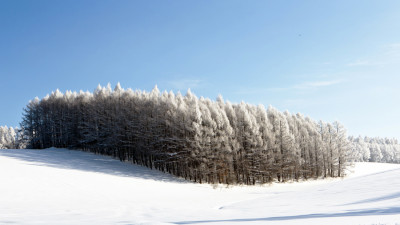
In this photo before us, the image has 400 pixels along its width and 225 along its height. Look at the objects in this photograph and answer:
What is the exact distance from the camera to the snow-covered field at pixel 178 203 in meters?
7.61

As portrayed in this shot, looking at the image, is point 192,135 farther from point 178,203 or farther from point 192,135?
point 178,203

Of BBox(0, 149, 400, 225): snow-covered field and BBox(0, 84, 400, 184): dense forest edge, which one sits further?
BBox(0, 84, 400, 184): dense forest edge

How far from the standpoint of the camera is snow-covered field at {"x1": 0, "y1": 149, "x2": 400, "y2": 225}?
7.61 m

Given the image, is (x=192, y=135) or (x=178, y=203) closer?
(x=178, y=203)

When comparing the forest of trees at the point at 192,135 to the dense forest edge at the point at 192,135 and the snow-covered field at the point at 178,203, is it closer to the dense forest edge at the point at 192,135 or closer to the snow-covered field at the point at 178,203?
the dense forest edge at the point at 192,135

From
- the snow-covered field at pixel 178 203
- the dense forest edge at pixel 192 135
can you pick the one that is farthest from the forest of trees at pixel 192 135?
the snow-covered field at pixel 178 203

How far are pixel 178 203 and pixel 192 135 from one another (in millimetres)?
26702

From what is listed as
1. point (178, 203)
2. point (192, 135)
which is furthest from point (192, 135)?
point (178, 203)

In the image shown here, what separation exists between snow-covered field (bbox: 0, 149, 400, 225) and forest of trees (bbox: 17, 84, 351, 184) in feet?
28.2

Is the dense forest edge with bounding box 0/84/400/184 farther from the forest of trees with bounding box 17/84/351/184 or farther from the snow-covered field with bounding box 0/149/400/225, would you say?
the snow-covered field with bounding box 0/149/400/225

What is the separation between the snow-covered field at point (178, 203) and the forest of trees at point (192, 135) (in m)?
8.61

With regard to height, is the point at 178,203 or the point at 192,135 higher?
the point at 192,135

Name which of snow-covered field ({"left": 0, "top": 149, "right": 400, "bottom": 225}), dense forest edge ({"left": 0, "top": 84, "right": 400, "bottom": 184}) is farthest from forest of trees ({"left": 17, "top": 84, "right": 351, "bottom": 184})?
snow-covered field ({"left": 0, "top": 149, "right": 400, "bottom": 225})

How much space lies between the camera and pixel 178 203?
16.8m
